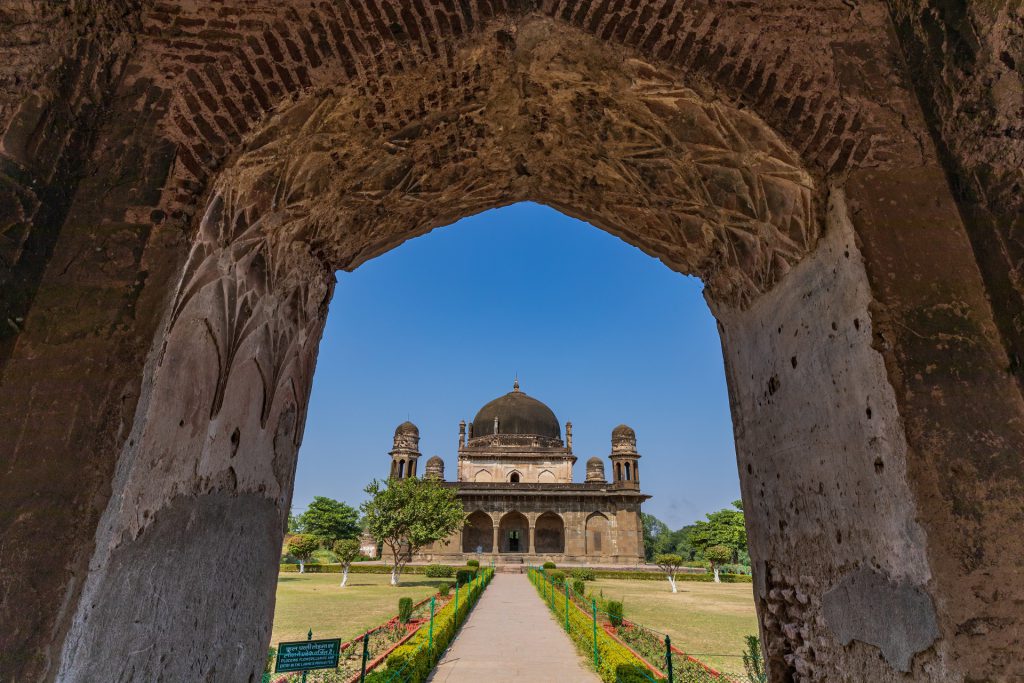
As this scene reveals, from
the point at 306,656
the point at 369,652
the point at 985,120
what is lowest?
the point at 369,652

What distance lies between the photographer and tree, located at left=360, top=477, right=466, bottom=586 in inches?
985

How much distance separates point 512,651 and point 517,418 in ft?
101

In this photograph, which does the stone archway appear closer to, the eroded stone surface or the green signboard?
the eroded stone surface

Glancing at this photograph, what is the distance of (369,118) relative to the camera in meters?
2.97

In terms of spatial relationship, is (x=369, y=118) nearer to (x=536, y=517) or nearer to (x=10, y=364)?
(x=10, y=364)

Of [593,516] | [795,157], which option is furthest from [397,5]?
[593,516]

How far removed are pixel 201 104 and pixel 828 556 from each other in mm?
3702

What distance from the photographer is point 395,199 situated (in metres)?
3.53

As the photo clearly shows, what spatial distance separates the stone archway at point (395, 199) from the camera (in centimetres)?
206

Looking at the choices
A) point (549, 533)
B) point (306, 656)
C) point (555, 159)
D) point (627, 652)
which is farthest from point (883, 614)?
point (549, 533)

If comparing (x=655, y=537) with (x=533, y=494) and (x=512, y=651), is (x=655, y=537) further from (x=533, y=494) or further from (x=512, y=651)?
(x=512, y=651)

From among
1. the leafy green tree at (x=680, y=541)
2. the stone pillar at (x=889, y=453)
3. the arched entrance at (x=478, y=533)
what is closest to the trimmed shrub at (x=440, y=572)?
the arched entrance at (x=478, y=533)

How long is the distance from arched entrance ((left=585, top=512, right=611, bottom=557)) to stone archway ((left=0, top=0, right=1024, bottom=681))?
3434cm

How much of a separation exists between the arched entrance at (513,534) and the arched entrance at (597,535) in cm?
449
